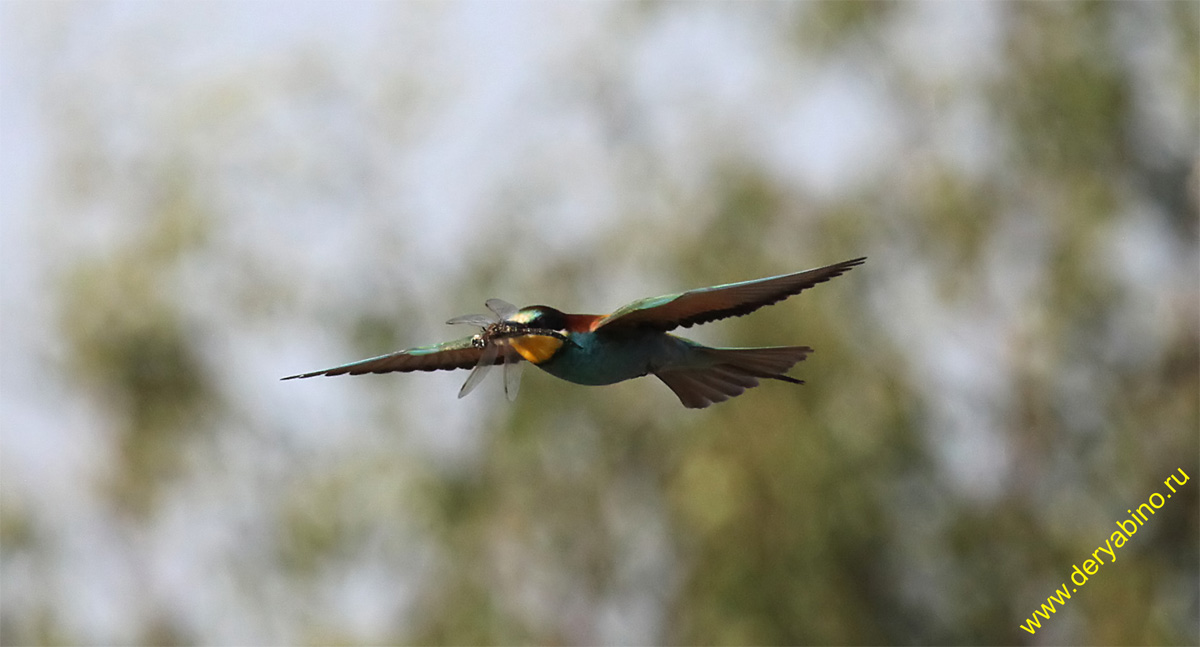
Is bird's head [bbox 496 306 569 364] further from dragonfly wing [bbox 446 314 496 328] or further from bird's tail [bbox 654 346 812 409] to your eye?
bird's tail [bbox 654 346 812 409]

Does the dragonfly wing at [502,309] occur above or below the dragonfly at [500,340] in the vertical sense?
above

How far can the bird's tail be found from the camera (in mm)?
1813

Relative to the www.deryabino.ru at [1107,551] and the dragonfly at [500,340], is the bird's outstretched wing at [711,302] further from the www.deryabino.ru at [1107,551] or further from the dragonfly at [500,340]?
the www.deryabino.ru at [1107,551]

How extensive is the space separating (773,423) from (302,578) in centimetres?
292

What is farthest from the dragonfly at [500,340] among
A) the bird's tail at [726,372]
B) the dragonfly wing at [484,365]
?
the bird's tail at [726,372]

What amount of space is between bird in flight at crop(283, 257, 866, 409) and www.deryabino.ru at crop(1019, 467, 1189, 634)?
22.0 feet

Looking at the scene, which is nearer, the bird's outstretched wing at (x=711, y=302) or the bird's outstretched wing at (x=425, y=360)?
the bird's outstretched wing at (x=711, y=302)

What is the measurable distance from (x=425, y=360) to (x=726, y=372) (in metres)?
0.34

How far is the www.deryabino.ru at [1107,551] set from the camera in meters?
8.27

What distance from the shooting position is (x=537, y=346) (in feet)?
5.36

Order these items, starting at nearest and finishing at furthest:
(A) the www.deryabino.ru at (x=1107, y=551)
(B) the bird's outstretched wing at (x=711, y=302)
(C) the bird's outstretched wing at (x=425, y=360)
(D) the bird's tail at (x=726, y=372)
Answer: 1. (B) the bird's outstretched wing at (x=711, y=302)
2. (C) the bird's outstretched wing at (x=425, y=360)
3. (D) the bird's tail at (x=726, y=372)
4. (A) the www.deryabino.ru at (x=1107, y=551)

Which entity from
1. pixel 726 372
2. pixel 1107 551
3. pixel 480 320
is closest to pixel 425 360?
pixel 480 320

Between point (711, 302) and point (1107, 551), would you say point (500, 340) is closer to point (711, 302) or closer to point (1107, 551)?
point (711, 302)

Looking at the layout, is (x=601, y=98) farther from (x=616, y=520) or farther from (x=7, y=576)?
(x=7, y=576)
